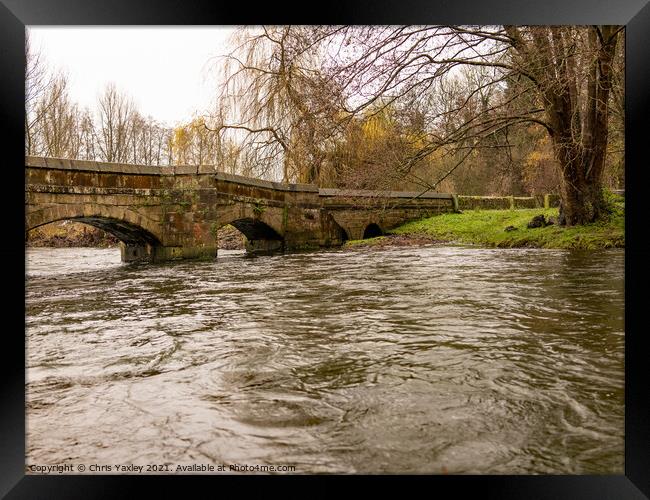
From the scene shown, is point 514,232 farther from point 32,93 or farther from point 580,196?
point 32,93

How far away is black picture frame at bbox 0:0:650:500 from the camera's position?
1.29 m

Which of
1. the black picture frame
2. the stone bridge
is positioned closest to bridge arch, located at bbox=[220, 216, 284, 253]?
the stone bridge

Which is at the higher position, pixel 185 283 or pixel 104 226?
pixel 104 226

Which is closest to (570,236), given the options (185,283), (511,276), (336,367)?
(511,276)

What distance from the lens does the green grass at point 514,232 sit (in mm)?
8211

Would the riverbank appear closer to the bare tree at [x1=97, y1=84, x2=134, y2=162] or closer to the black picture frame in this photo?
the black picture frame

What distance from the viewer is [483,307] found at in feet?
11.2

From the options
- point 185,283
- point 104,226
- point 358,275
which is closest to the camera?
point 185,283

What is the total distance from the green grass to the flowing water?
2.08 meters

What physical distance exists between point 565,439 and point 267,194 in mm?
11171

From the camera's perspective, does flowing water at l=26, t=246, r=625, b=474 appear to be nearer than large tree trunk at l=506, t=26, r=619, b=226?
Yes

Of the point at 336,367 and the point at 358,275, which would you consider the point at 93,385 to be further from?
the point at 358,275

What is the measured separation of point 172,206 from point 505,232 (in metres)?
7.89
